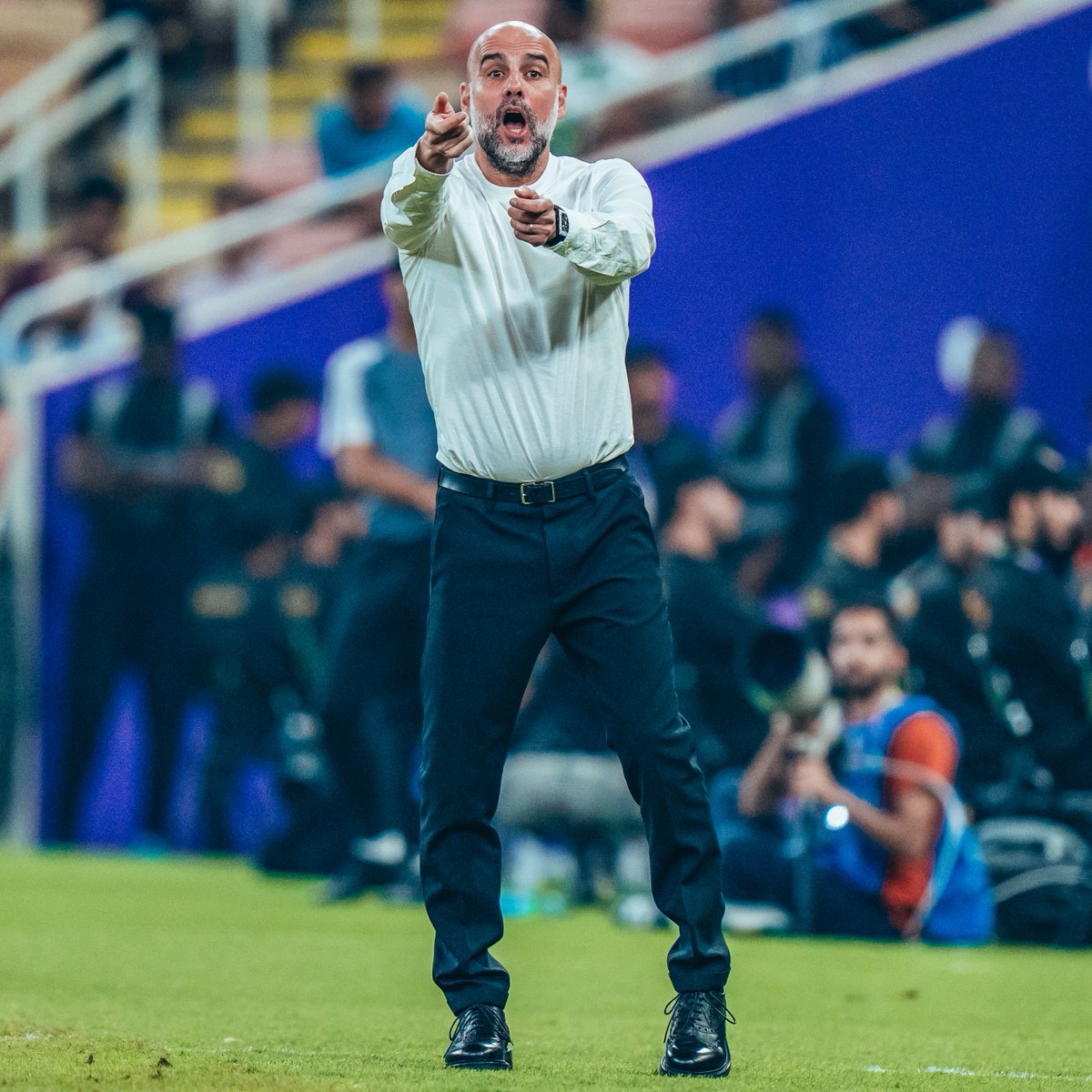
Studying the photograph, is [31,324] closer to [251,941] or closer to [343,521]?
[343,521]

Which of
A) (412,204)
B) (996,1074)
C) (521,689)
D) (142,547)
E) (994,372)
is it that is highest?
(994,372)

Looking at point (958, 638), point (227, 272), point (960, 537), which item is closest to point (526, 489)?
point (958, 638)

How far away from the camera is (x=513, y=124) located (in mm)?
3756

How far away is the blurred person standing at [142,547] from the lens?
9.31 m

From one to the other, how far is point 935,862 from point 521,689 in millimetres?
3102

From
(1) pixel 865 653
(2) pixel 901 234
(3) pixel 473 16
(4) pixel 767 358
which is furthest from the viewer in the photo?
(3) pixel 473 16

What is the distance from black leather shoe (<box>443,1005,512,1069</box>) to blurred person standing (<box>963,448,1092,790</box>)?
3.63m

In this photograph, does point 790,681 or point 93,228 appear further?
point 93,228

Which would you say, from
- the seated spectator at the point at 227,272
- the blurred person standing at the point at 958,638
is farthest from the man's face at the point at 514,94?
the seated spectator at the point at 227,272

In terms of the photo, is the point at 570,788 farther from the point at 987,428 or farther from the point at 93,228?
the point at 93,228

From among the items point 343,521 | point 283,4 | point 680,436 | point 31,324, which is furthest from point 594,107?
point 283,4

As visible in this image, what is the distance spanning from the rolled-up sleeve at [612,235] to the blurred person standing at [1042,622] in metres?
3.49

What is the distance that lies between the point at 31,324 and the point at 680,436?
3698 millimetres

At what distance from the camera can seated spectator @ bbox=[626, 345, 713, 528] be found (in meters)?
8.04
